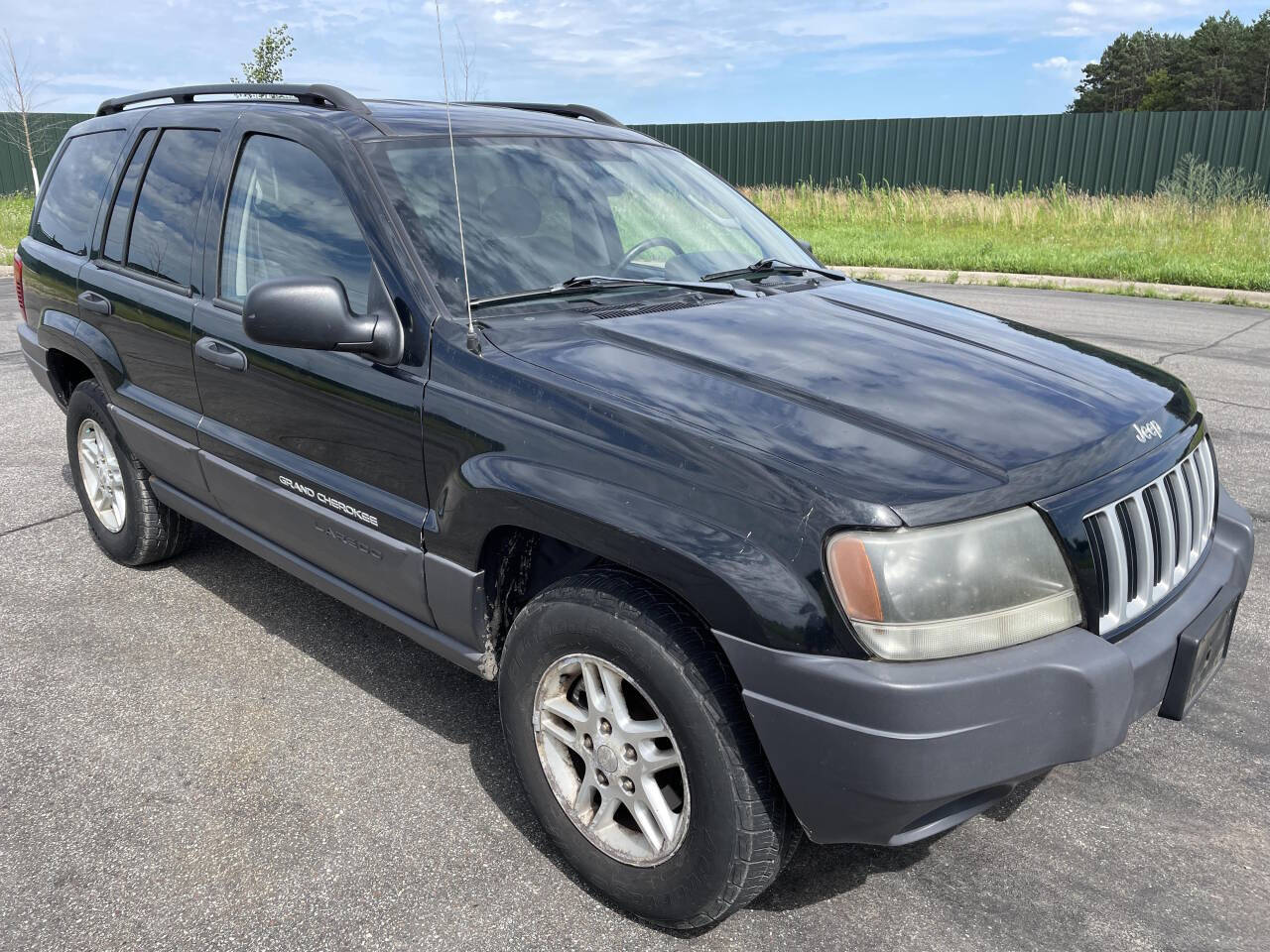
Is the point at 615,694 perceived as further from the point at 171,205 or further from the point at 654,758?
the point at 171,205

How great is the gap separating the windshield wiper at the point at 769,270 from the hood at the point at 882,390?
0.31 meters

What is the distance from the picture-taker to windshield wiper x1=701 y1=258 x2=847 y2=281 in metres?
3.49

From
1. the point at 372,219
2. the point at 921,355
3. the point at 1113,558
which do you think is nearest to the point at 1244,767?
the point at 1113,558

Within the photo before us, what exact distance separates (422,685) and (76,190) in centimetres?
282

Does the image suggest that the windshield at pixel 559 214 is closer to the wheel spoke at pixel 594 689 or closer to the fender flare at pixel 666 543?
the fender flare at pixel 666 543

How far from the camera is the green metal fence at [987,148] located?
74.6ft

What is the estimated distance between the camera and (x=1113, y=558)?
224 centimetres

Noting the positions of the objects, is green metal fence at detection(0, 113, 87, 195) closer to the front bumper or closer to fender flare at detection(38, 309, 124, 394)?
fender flare at detection(38, 309, 124, 394)

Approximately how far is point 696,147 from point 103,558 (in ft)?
93.4

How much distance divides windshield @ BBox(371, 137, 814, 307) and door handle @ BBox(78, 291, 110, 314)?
1755 mm

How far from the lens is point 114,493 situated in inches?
183

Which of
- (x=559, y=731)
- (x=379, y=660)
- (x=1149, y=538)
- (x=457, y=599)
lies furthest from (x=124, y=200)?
(x=1149, y=538)

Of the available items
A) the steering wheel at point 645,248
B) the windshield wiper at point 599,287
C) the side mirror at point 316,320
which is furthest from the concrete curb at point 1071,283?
the side mirror at point 316,320

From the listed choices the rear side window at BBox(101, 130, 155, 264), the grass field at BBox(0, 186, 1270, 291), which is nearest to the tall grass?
the grass field at BBox(0, 186, 1270, 291)
